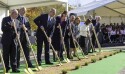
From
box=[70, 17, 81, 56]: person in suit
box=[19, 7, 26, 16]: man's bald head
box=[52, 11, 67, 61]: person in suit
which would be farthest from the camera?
box=[70, 17, 81, 56]: person in suit

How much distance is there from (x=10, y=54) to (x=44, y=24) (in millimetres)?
2185

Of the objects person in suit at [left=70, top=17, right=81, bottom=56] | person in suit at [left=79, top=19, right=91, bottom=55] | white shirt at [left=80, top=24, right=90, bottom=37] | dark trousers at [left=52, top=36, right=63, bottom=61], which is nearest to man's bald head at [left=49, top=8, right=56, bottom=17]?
dark trousers at [left=52, top=36, right=63, bottom=61]

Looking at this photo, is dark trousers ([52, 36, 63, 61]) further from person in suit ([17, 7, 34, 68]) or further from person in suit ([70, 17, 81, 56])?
person in suit ([17, 7, 34, 68])

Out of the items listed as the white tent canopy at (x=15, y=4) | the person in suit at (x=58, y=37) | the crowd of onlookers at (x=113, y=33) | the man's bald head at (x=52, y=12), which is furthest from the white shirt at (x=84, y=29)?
the crowd of onlookers at (x=113, y=33)

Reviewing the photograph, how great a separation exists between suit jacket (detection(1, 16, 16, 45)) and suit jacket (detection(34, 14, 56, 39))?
75.5 inches

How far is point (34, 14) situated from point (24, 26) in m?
24.7

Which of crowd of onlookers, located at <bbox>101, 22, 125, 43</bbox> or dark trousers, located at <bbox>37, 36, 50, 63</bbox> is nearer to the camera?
dark trousers, located at <bbox>37, 36, 50, 63</bbox>

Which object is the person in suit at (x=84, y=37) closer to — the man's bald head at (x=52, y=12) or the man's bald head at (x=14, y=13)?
the man's bald head at (x=52, y=12)

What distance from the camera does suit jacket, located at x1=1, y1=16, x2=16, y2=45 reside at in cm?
1048

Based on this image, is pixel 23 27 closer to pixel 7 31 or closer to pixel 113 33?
pixel 7 31

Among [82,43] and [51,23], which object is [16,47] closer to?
[51,23]

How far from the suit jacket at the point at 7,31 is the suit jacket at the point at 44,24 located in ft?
6.29

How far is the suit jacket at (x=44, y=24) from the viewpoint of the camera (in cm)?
1256

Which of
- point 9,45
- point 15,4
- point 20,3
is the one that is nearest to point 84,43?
point 20,3
